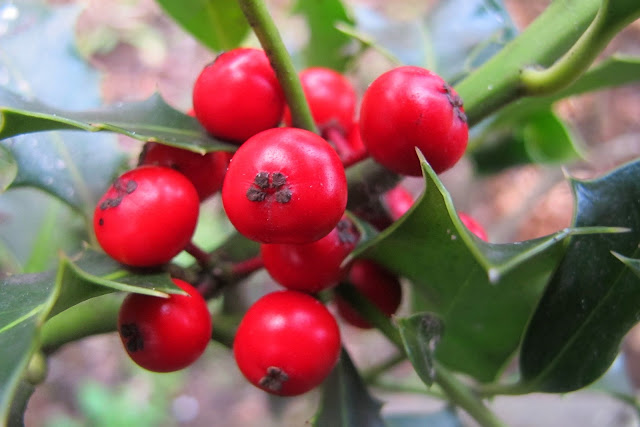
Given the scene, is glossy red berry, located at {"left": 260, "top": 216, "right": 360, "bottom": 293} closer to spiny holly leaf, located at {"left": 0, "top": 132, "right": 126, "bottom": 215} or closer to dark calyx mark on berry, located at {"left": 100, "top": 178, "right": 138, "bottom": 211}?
dark calyx mark on berry, located at {"left": 100, "top": 178, "right": 138, "bottom": 211}

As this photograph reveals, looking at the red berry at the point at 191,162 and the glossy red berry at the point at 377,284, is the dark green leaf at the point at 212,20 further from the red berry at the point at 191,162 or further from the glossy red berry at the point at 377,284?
the glossy red berry at the point at 377,284

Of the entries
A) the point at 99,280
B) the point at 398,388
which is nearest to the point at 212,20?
the point at 99,280

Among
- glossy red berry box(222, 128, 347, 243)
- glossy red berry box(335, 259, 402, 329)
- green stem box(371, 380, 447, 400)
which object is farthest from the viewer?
green stem box(371, 380, 447, 400)

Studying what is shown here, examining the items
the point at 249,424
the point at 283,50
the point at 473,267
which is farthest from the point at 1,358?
the point at 249,424

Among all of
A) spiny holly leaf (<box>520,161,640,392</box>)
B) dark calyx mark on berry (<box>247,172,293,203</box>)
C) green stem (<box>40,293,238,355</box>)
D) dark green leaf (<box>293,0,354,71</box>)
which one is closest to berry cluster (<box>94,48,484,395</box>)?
dark calyx mark on berry (<box>247,172,293,203</box>)

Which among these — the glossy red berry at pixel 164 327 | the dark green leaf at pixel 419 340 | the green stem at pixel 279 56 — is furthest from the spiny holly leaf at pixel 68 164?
the dark green leaf at pixel 419 340

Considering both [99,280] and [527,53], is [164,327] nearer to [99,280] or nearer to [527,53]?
[99,280]

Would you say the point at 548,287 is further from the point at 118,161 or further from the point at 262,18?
the point at 118,161
